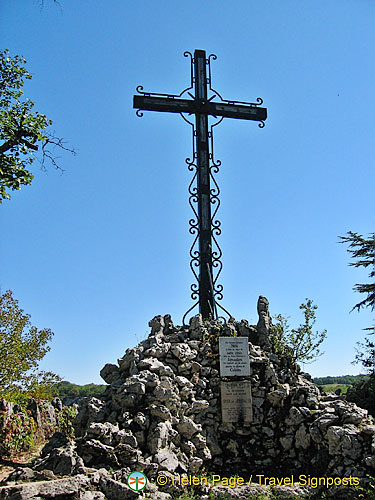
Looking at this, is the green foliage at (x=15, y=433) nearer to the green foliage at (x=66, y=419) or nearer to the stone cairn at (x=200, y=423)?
the green foliage at (x=66, y=419)

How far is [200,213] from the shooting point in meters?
9.74

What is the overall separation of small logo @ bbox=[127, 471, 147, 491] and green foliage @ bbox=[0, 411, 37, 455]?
7.82 ft

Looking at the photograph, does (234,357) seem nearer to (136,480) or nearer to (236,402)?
(236,402)

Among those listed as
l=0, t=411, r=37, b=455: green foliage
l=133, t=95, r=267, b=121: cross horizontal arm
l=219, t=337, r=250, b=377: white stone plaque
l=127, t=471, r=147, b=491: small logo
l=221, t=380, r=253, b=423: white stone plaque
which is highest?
l=133, t=95, r=267, b=121: cross horizontal arm

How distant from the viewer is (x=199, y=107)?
1011cm

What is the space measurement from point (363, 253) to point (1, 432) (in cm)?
1284

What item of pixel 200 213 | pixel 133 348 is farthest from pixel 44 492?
pixel 200 213

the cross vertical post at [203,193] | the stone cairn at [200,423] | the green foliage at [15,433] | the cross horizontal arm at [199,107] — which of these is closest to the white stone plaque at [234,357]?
the stone cairn at [200,423]

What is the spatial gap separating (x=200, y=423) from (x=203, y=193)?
4.46 m

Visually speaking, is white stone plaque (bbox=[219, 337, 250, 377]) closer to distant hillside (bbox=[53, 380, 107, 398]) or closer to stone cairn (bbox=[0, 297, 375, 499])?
stone cairn (bbox=[0, 297, 375, 499])

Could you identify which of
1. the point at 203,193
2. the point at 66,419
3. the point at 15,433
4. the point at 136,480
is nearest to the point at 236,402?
the point at 136,480

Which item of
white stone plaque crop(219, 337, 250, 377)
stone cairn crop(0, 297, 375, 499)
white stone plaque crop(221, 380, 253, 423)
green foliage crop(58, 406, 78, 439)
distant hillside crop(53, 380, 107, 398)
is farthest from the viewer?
distant hillside crop(53, 380, 107, 398)

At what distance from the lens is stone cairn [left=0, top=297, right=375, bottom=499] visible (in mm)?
6188

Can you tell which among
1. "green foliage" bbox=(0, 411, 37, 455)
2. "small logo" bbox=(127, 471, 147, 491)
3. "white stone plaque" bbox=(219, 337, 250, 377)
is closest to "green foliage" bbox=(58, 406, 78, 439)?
"green foliage" bbox=(0, 411, 37, 455)
